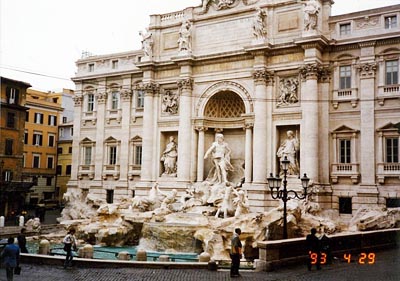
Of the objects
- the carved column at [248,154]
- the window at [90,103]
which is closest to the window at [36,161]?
the window at [90,103]

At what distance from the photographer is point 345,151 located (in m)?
28.2

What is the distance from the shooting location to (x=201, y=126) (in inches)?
1272

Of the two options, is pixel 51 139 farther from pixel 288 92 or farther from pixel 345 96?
pixel 345 96

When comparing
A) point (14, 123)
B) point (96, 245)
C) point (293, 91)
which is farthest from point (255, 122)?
point (14, 123)

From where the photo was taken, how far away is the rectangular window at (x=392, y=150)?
87.5 feet

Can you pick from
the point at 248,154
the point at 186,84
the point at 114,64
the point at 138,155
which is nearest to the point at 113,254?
the point at 248,154

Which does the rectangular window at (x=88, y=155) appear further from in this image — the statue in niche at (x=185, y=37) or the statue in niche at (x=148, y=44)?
the statue in niche at (x=185, y=37)

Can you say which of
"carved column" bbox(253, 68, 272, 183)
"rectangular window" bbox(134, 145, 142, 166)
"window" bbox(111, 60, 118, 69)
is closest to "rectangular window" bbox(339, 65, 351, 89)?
"carved column" bbox(253, 68, 272, 183)

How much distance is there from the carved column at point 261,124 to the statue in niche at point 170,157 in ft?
21.5

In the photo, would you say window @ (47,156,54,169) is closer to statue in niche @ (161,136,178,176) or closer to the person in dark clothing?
statue in niche @ (161,136,178,176)

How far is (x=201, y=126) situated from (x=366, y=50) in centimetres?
1130

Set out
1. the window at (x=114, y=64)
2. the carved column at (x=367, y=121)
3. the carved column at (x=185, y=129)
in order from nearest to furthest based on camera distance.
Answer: the carved column at (x=367, y=121)
the carved column at (x=185, y=129)
the window at (x=114, y=64)

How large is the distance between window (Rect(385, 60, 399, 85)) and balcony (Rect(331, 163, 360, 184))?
507cm

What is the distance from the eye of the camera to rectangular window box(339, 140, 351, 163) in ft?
92.2
